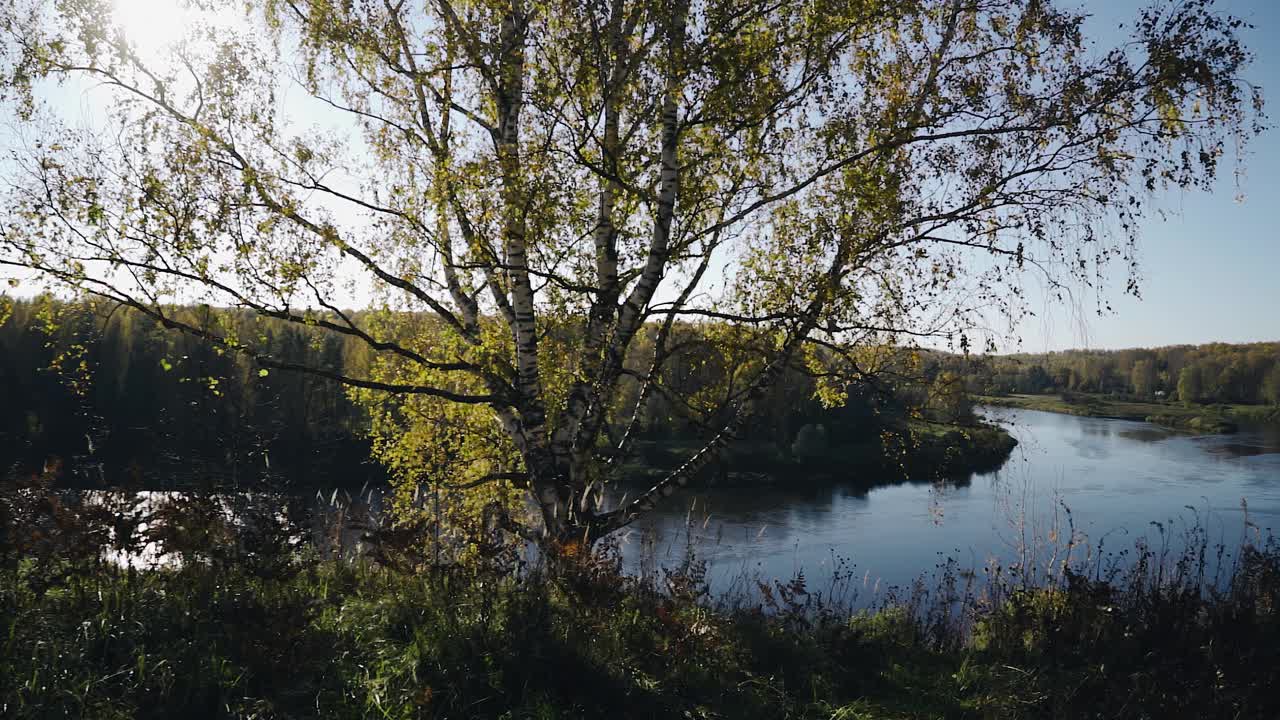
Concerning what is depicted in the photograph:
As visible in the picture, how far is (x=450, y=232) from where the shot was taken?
7.44 metres

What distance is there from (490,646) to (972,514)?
902 inches

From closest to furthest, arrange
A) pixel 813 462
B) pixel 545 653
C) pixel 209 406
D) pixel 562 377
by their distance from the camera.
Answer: pixel 545 653 < pixel 562 377 < pixel 209 406 < pixel 813 462

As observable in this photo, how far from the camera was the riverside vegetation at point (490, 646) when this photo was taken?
3.71 metres

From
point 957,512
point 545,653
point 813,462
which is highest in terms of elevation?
point 545,653

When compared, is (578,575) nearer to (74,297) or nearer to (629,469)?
(74,297)

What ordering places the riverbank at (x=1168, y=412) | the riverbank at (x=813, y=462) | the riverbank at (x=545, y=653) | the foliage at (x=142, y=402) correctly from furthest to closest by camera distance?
the riverbank at (x=1168, y=412), the riverbank at (x=813, y=462), the foliage at (x=142, y=402), the riverbank at (x=545, y=653)

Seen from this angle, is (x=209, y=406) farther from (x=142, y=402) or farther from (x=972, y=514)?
(x=142, y=402)

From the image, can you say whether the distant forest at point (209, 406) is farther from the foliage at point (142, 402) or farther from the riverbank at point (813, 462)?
the riverbank at point (813, 462)

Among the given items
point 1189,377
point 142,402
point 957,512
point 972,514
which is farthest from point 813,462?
point 1189,377

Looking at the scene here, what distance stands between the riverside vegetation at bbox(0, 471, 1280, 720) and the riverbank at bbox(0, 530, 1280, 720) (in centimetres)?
2

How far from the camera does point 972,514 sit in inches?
933

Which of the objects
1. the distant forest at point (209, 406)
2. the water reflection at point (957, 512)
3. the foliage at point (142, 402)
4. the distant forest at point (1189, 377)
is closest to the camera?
the water reflection at point (957, 512)

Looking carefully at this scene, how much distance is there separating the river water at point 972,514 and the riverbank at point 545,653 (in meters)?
6.28

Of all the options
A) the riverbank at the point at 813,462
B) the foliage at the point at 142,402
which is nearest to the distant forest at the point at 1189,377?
the riverbank at the point at 813,462
